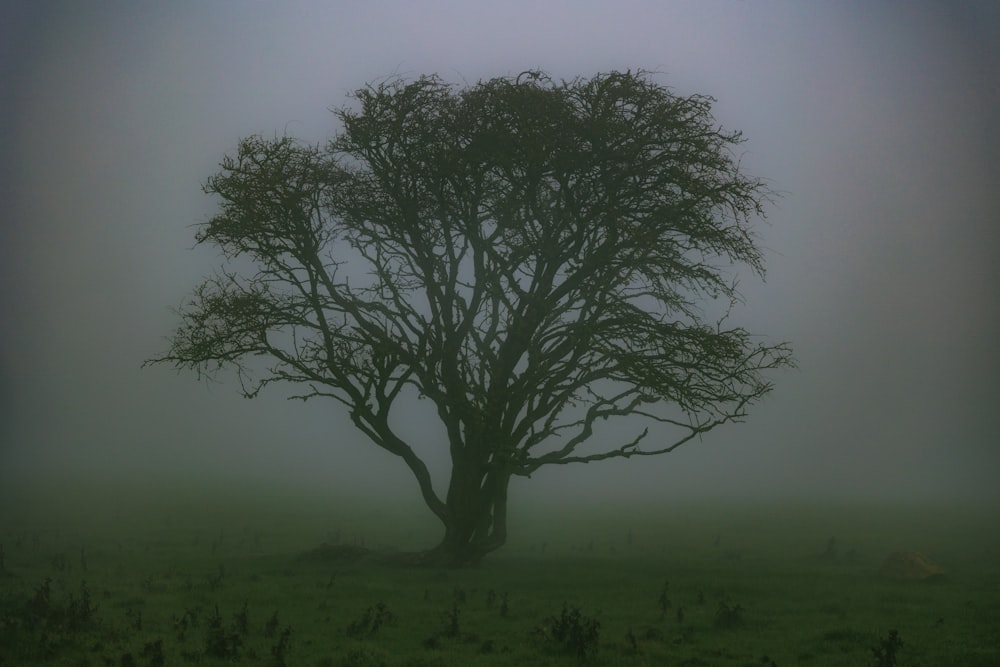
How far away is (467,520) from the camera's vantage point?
2672 cm

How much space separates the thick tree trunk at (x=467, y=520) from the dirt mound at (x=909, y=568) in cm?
1049

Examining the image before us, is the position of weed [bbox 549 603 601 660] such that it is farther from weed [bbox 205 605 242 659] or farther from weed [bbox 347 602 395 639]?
weed [bbox 205 605 242 659]

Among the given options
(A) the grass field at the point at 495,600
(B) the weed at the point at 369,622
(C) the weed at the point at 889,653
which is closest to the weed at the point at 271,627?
(A) the grass field at the point at 495,600

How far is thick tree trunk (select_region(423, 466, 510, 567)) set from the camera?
87.0ft

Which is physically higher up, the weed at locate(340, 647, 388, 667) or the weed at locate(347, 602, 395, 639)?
the weed at locate(347, 602, 395, 639)

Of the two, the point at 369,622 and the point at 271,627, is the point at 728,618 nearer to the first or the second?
the point at 369,622

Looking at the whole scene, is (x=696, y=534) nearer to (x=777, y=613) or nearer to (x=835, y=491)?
(x=777, y=613)

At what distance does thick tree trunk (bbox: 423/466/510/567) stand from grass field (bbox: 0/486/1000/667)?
34.3 inches

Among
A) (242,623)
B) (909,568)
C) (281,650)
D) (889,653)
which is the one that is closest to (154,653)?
(281,650)

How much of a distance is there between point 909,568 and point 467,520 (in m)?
11.7

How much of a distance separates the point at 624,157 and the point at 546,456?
26.8 ft

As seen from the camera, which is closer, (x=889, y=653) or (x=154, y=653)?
(x=889, y=653)

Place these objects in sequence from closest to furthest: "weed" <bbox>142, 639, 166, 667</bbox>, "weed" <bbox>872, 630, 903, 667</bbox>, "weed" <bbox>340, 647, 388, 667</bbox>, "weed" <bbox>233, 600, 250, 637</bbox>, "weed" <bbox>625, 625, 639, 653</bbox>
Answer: "weed" <bbox>142, 639, 166, 667</bbox>
"weed" <bbox>872, 630, 903, 667</bbox>
"weed" <bbox>340, 647, 388, 667</bbox>
"weed" <bbox>625, 625, 639, 653</bbox>
"weed" <bbox>233, 600, 250, 637</bbox>

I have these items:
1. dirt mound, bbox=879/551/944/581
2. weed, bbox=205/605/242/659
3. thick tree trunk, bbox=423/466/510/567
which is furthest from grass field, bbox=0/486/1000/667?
thick tree trunk, bbox=423/466/510/567
